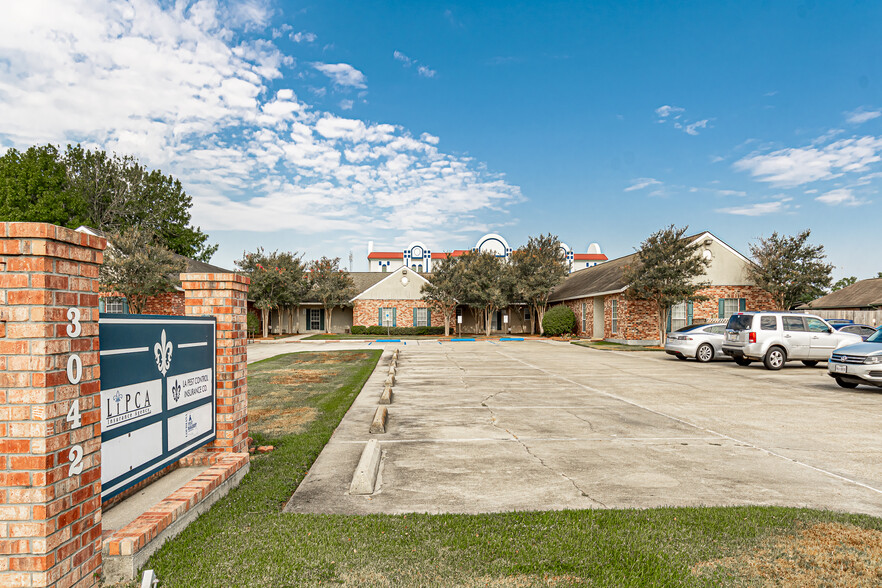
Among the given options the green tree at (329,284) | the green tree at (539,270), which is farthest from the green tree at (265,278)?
the green tree at (539,270)

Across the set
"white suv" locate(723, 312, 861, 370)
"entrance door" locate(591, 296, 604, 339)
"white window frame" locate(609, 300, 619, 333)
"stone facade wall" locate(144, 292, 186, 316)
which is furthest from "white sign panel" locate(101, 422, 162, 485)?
"entrance door" locate(591, 296, 604, 339)

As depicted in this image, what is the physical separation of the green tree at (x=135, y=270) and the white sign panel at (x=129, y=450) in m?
27.5

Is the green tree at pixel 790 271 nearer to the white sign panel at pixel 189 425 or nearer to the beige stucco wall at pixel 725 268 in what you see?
the beige stucco wall at pixel 725 268

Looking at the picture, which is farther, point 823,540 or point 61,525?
point 823,540

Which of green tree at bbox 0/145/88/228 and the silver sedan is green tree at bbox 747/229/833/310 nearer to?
the silver sedan

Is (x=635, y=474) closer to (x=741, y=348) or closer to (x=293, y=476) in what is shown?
(x=293, y=476)

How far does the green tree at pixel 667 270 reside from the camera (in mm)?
26891

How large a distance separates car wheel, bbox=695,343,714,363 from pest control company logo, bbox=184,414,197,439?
64.5 feet

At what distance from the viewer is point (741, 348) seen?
17.3m

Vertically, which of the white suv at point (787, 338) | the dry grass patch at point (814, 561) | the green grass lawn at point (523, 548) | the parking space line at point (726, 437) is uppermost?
the white suv at point (787, 338)

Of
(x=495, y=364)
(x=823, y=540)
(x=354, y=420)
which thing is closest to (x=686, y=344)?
(x=495, y=364)

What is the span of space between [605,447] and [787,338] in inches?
538

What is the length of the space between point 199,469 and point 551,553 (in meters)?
3.72

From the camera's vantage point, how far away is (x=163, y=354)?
4512 millimetres
